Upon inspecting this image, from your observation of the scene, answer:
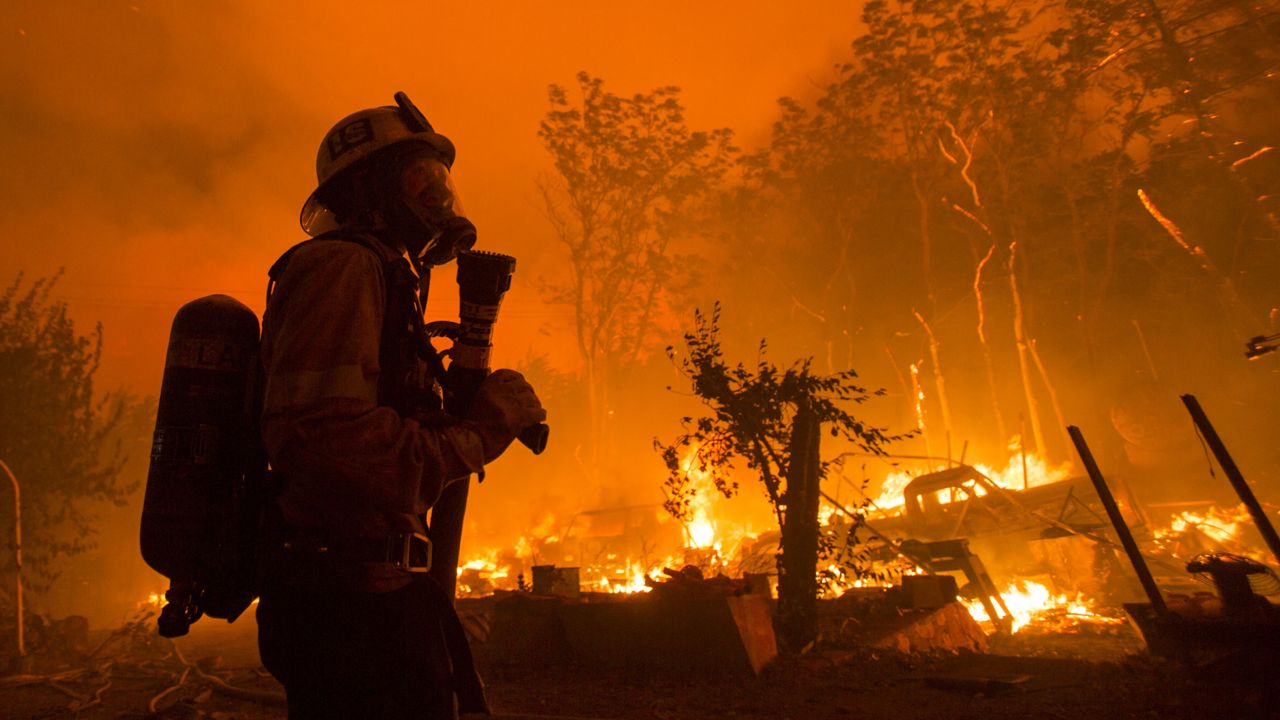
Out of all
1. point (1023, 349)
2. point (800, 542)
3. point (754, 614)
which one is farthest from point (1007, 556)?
Answer: point (1023, 349)

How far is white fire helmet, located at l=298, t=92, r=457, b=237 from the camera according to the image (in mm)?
2158

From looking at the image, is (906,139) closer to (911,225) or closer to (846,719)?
(911,225)

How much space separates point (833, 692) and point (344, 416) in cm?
606

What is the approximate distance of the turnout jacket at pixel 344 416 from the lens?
151 cm

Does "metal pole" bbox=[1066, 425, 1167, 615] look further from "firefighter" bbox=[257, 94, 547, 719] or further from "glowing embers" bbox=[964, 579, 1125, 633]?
"firefighter" bbox=[257, 94, 547, 719]

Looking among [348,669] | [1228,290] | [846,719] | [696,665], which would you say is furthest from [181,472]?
[1228,290]

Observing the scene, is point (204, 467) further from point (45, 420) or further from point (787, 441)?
point (45, 420)

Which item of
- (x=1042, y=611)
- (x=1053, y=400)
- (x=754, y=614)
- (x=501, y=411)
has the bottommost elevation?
(x=1042, y=611)

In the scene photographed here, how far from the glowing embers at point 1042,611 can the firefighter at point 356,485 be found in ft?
37.9

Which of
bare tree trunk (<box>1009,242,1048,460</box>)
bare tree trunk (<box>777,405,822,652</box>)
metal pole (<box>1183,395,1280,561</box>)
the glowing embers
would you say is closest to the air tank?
bare tree trunk (<box>777,405,822,652</box>)

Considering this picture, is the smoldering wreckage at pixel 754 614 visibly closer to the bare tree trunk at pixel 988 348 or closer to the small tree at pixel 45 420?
the small tree at pixel 45 420

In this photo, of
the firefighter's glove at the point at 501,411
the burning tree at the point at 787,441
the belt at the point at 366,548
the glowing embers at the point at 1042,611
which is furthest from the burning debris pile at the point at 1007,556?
the belt at the point at 366,548

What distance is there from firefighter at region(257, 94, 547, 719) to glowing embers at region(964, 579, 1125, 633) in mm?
11555

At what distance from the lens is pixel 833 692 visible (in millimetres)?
6027
